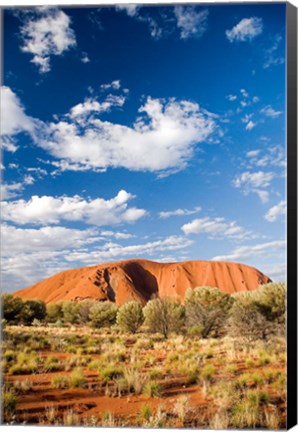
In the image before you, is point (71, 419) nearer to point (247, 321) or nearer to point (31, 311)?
point (31, 311)

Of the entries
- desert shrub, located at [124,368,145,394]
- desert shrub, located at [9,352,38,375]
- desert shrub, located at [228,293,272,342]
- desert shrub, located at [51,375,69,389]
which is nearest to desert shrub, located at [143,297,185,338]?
desert shrub, located at [228,293,272,342]

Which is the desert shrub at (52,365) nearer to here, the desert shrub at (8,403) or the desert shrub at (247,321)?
the desert shrub at (8,403)

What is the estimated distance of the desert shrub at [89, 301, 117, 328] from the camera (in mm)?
7648

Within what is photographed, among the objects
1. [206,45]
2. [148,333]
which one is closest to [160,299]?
[148,333]

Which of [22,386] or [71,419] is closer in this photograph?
[71,419]

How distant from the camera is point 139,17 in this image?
22.3 ft

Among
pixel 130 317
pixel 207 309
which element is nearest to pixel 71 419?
pixel 130 317

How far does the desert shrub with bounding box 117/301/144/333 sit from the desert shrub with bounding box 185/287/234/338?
67 cm

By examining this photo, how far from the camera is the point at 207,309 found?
730 centimetres

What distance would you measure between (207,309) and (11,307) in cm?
270

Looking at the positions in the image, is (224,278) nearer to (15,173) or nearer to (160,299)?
(160,299)

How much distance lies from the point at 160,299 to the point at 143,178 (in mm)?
1766

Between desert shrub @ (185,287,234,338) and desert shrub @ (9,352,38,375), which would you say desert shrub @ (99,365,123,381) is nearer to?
desert shrub @ (9,352,38,375)

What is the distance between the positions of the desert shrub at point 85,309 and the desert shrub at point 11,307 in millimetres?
871
